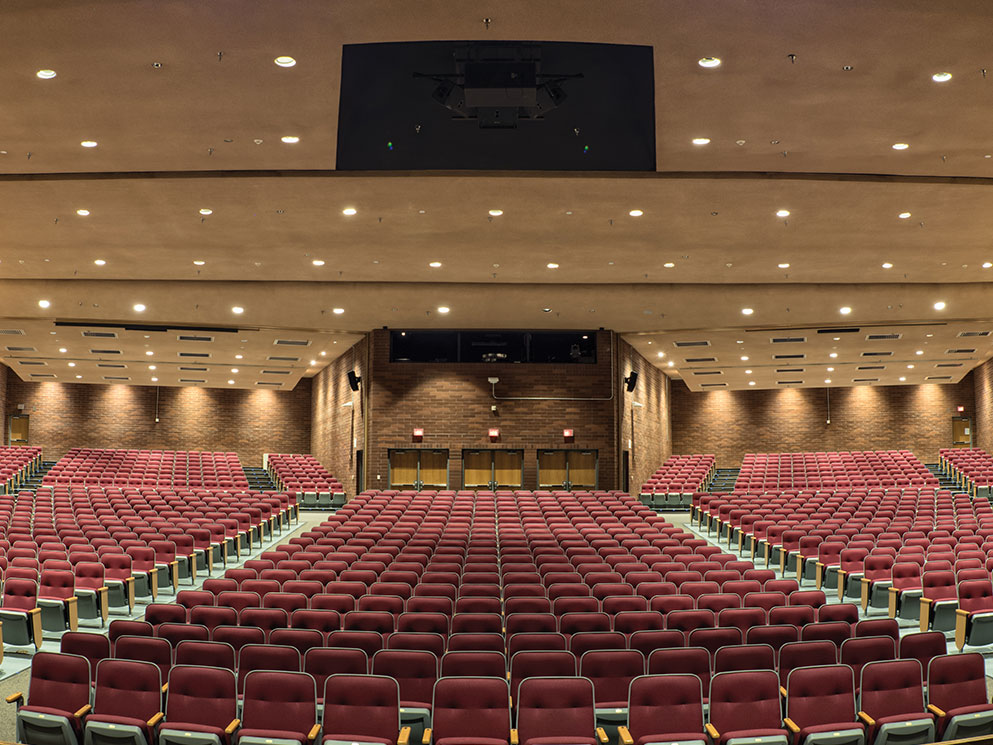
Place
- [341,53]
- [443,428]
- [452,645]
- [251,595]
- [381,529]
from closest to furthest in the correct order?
1. [452,645]
2. [341,53]
3. [251,595]
4. [381,529]
5. [443,428]

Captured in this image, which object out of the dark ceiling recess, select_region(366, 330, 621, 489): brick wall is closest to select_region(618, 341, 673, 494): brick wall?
select_region(366, 330, 621, 489): brick wall

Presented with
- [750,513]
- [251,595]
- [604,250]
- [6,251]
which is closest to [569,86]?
[251,595]

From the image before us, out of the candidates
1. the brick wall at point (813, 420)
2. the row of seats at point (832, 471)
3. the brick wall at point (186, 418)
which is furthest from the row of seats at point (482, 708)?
the brick wall at point (813, 420)

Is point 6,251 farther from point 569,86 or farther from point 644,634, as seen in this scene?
point 644,634

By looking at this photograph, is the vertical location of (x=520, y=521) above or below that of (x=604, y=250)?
below

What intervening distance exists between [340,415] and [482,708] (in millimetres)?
23449

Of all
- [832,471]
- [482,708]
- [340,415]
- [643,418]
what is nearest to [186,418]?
[340,415]

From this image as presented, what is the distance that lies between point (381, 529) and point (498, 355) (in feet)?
33.6

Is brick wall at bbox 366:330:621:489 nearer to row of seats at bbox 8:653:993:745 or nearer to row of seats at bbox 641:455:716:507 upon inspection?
row of seats at bbox 641:455:716:507

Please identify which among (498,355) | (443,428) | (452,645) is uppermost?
(498,355)

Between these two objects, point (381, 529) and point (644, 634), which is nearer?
point (644, 634)

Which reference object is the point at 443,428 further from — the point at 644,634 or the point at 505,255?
the point at 644,634

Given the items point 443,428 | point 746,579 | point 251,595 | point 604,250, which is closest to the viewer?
point 251,595

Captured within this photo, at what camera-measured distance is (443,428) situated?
2356 cm
